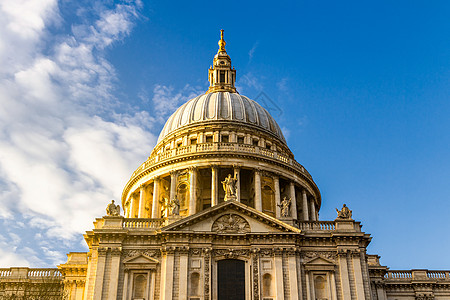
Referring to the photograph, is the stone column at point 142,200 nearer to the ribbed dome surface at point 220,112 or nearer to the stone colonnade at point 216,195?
the stone colonnade at point 216,195

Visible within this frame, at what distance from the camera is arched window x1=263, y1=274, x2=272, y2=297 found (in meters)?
42.4

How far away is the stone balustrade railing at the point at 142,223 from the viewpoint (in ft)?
148

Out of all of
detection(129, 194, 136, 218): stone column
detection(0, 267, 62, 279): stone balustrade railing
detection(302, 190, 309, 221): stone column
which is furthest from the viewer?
detection(129, 194, 136, 218): stone column

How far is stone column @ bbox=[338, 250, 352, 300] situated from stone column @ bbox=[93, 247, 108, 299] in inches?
743

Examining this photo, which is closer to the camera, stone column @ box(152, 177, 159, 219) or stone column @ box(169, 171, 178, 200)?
stone column @ box(169, 171, 178, 200)

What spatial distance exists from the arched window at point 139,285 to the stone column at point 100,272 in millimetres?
2612

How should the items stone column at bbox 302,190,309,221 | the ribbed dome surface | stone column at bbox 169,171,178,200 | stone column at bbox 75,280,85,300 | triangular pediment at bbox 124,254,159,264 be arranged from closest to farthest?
triangular pediment at bbox 124,254,159,264, stone column at bbox 75,280,85,300, stone column at bbox 169,171,178,200, stone column at bbox 302,190,309,221, the ribbed dome surface

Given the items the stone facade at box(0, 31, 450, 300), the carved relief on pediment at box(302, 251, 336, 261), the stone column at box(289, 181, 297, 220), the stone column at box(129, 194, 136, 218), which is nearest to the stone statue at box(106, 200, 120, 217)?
the stone facade at box(0, 31, 450, 300)

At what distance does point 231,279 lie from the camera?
42906 millimetres

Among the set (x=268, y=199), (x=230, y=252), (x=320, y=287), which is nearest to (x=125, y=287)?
(x=230, y=252)

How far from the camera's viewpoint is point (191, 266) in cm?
4272

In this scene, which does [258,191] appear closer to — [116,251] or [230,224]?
[230,224]

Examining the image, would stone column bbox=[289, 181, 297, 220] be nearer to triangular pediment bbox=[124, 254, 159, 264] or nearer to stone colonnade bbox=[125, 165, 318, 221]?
stone colonnade bbox=[125, 165, 318, 221]

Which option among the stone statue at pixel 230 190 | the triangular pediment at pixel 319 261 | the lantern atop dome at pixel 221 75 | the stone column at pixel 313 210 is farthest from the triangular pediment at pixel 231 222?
the lantern atop dome at pixel 221 75
